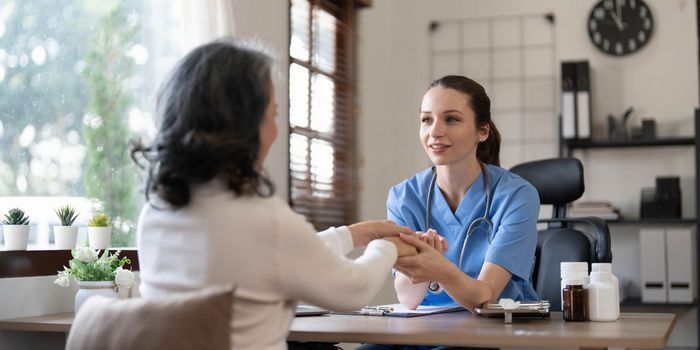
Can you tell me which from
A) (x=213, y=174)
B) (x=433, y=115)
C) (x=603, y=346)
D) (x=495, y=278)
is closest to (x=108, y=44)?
(x=433, y=115)

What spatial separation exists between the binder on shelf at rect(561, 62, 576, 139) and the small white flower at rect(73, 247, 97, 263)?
317 centimetres

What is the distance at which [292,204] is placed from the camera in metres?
3.99

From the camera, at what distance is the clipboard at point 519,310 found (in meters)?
1.86

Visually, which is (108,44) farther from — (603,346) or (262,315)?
(603,346)

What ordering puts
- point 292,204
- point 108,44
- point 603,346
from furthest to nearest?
point 292,204
point 108,44
point 603,346

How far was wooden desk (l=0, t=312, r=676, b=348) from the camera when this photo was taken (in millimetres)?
1535

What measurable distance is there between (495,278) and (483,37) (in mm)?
3393

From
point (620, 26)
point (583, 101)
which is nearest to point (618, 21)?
point (620, 26)

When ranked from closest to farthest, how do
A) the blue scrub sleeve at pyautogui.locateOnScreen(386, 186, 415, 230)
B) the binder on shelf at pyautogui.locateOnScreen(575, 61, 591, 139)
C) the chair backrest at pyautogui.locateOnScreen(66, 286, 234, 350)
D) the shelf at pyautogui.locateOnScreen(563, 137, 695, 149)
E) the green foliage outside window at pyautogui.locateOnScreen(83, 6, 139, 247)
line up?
the chair backrest at pyautogui.locateOnScreen(66, 286, 234, 350)
the blue scrub sleeve at pyautogui.locateOnScreen(386, 186, 415, 230)
the green foliage outside window at pyautogui.locateOnScreen(83, 6, 139, 247)
the shelf at pyautogui.locateOnScreen(563, 137, 695, 149)
the binder on shelf at pyautogui.locateOnScreen(575, 61, 591, 139)

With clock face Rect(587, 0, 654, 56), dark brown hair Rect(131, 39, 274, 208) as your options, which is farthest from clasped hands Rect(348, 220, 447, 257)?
clock face Rect(587, 0, 654, 56)

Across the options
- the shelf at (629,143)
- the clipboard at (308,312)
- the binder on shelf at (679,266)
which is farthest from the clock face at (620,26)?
the clipboard at (308,312)

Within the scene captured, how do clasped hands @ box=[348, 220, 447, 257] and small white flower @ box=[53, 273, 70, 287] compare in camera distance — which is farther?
small white flower @ box=[53, 273, 70, 287]

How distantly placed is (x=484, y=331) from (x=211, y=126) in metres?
0.66

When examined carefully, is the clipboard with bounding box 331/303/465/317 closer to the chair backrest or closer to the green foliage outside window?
the chair backrest
